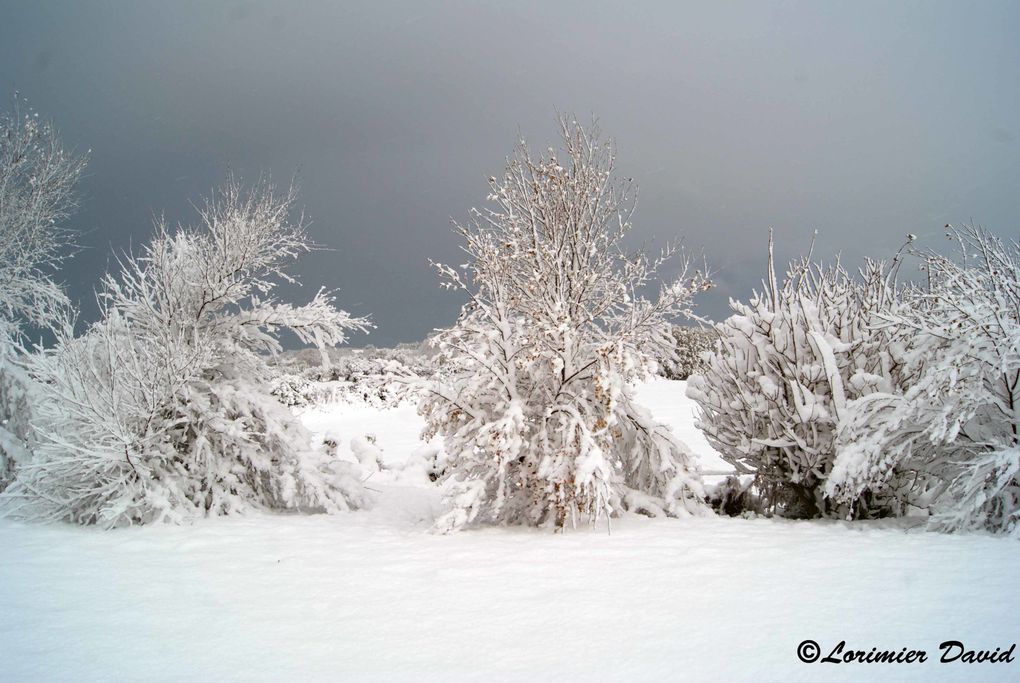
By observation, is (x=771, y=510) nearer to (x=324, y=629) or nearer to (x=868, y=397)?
(x=868, y=397)

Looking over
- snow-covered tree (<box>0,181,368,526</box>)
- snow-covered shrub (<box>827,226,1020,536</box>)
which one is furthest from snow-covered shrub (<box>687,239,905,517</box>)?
snow-covered tree (<box>0,181,368,526</box>)

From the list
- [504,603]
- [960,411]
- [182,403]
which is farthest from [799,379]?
[182,403]

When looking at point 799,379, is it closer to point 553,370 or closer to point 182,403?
point 553,370

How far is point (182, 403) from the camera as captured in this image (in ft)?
24.0

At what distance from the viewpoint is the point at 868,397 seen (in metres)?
5.91

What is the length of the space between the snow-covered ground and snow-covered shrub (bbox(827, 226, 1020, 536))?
61 centimetres

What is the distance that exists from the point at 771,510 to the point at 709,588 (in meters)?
3.96

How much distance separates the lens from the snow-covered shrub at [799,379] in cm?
656

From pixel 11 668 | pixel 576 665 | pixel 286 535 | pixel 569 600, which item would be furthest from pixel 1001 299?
pixel 11 668

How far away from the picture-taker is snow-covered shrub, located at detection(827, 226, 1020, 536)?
212 inches

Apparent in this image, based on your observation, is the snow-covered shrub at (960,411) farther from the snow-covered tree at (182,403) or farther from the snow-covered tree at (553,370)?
the snow-covered tree at (182,403)

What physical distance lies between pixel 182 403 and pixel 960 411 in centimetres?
804

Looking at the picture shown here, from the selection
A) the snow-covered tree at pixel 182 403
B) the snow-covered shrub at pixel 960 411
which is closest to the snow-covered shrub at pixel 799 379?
the snow-covered shrub at pixel 960 411

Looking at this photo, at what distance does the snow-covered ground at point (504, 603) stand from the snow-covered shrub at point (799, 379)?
3.05 ft
